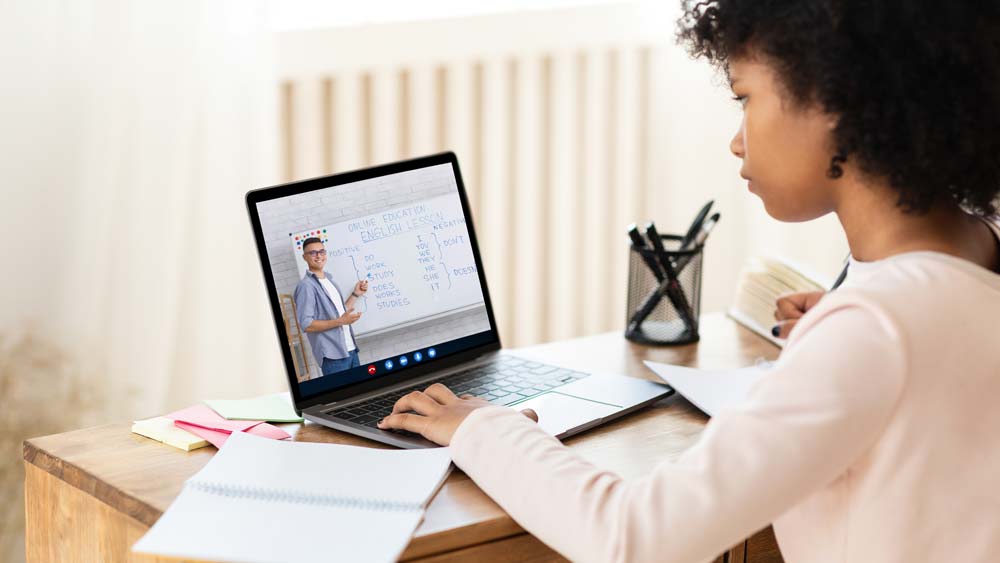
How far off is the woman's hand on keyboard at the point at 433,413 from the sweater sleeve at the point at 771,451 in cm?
21

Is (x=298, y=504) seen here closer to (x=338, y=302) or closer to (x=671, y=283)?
(x=338, y=302)

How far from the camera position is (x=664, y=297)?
145 centimetres

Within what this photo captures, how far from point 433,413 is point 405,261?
0.82 ft

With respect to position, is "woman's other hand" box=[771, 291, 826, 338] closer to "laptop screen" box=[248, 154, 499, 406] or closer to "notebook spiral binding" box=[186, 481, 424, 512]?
"laptop screen" box=[248, 154, 499, 406]

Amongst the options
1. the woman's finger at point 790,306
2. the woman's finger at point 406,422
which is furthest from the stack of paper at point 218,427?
the woman's finger at point 790,306

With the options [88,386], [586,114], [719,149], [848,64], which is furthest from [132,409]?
[848,64]

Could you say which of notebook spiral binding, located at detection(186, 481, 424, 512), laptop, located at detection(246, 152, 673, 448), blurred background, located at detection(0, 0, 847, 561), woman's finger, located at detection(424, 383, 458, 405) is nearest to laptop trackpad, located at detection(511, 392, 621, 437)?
laptop, located at detection(246, 152, 673, 448)

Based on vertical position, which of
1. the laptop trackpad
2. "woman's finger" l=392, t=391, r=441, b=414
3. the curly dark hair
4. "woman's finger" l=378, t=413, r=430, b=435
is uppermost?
the curly dark hair

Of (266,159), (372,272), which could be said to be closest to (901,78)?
(372,272)

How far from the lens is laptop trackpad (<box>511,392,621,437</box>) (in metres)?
1.10

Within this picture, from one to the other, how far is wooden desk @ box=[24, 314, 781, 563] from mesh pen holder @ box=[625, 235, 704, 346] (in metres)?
0.23

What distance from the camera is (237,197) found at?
83.0 inches

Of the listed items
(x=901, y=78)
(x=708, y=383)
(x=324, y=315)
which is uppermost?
(x=901, y=78)

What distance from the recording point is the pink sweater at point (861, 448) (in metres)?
0.76
